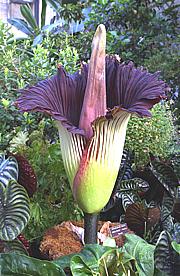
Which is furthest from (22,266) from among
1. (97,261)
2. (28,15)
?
(28,15)

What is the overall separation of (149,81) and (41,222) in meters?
0.43

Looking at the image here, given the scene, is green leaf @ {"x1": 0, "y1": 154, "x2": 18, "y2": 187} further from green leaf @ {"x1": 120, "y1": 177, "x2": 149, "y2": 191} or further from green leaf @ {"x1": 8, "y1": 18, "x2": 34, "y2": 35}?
green leaf @ {"x1": 8, "y1": 18, "x2": 34, "y2": 35}

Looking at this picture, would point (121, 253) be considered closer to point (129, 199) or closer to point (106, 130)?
point (106, 130)

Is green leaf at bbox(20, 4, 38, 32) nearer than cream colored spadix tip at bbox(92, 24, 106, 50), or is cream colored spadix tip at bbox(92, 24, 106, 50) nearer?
cream colored spadix tip at bbox(92, 24, 106, 50)

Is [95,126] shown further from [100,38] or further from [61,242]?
[61,242]

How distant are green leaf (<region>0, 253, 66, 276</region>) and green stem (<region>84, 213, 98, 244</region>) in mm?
164

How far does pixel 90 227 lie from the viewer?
81cm

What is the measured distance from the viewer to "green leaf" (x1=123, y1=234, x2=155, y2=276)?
66 cm

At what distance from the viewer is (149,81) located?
0.82 meters

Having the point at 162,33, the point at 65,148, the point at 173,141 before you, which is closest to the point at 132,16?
the point at 162,33

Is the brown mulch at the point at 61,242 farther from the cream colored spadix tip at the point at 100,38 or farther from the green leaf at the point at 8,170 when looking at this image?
the cream colored spadix tip at the point at 100,38

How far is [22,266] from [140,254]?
0.63 ft

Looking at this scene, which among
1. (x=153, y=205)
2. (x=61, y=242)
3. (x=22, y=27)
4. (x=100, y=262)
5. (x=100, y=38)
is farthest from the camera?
(x=22, y=27)

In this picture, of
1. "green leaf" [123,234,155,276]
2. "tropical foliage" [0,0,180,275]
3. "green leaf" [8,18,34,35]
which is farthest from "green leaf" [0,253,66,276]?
"green leaf" [8,18,34,35]
